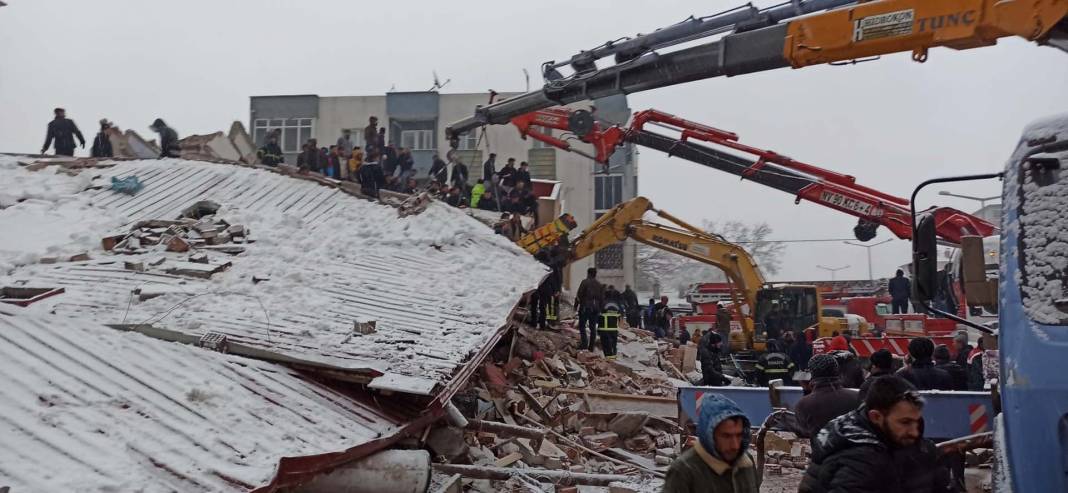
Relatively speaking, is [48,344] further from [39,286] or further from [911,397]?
[911,397]

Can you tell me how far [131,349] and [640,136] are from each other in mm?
12245

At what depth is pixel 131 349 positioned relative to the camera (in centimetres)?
683

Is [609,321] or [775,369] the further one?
[609,321]

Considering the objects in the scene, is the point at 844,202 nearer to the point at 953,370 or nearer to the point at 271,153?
the point at 953,370

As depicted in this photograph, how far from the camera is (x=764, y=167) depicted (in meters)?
16.3

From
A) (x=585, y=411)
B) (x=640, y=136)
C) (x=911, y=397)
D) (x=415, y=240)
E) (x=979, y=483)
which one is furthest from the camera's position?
(x=640, y=136)

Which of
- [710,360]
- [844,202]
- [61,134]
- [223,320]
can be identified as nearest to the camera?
[223,320]

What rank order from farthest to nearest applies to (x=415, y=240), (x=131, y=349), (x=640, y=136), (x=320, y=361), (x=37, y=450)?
(x=640, y=136)
(x=415, y=240)
(x=320, y=361)
(x=131, y=349)
(x=37, y=450)

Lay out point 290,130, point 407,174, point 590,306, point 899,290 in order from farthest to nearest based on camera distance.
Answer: point 290,130 < point 407,174 < point 899,290 < point 590,306

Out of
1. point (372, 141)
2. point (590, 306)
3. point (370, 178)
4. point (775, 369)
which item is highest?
point (372, 141)

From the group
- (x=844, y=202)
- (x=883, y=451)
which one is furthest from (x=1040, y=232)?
(x=844, y=202)

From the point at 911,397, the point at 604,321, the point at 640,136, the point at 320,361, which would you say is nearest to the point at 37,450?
the point at 320,361

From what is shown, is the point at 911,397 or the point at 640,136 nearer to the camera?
the point at 911,397

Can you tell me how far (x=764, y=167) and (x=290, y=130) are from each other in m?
30.8
